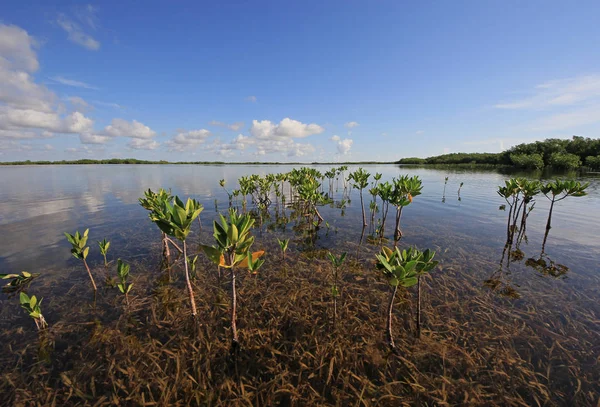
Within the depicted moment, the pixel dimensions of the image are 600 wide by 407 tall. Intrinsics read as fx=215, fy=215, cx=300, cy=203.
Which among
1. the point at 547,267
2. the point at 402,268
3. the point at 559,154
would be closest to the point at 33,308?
the point at 402,268

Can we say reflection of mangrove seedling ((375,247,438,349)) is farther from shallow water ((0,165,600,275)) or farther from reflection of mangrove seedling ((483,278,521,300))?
shallow water ((0,165,600,275))

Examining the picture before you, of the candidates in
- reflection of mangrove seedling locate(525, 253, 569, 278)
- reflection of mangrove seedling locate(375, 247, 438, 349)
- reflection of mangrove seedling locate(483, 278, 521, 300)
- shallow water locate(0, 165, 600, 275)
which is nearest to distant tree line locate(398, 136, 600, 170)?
shallow water locate(0, 165, 600, 275)

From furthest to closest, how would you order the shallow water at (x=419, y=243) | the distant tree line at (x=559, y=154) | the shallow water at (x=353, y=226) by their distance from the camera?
the distant tree line at (x=559, y=154) → the shallow water at (x=353, y=226) → the shallow water at (x=419, y=243)

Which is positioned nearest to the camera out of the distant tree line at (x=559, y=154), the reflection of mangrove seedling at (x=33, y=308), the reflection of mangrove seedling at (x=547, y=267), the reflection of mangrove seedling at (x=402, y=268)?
the reflection of mangrove seedling at (x=402, y=268)

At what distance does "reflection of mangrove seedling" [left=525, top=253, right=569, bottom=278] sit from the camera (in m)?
7.66

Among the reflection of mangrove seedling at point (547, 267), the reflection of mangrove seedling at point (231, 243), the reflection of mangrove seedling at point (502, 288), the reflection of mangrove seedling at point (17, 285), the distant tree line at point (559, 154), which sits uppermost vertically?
the distant tree line at point (559, 154)

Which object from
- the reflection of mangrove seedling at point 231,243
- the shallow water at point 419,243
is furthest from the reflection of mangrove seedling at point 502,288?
the reflection of mangrove seedling at point 231,243

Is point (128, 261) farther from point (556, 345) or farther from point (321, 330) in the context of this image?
point (556, 345)

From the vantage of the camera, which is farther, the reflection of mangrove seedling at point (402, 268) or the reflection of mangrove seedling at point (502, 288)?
the reflection of mangrove seedling at point (502, 288)

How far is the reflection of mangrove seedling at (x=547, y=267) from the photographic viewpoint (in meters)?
7.66

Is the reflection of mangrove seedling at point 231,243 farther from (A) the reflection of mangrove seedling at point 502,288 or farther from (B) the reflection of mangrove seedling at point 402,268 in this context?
(A) the reflection of mangrove seedling at point 502,288

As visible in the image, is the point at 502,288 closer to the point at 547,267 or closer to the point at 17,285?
the point at 547,267

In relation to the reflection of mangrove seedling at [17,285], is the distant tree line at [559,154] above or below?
above

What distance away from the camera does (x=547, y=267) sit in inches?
318
